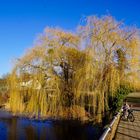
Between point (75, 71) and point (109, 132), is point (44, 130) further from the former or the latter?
point (109, 132)

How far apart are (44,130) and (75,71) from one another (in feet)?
21.5

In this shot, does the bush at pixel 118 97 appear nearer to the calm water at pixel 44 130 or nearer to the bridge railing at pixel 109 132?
the calm water at pixel 44 130

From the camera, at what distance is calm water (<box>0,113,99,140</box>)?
20.4 m

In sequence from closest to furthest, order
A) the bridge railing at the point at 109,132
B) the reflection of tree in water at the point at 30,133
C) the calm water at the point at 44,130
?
1. the bridge railing at the point at 109,132
2. the reflection of tree in water at the point at 30,133
3. the calm water at the point at 44,130

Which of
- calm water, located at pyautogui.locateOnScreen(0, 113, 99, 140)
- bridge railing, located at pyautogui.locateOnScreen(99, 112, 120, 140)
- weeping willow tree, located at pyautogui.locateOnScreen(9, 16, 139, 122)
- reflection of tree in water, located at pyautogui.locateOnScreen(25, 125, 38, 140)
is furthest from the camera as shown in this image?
weeping willow tree, located at pyautogui.locateOnScreen(9, 16, 139, 122)

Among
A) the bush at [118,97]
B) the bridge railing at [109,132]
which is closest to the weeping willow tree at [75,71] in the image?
the bush at [118,97]

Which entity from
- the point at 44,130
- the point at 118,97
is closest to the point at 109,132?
the point at 44,130

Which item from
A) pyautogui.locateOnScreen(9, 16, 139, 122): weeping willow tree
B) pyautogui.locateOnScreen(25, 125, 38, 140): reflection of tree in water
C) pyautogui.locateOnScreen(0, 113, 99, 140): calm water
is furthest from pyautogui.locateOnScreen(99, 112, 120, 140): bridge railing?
pyautogui.locateOnScreen(9, 16, 139, 122): weeping willow tree

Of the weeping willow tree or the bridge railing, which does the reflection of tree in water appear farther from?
the bridge railing

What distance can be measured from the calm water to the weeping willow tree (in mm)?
1164

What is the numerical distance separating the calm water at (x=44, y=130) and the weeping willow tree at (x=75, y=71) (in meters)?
1.16

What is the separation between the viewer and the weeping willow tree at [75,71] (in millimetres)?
24953

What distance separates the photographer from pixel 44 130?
22.5 m

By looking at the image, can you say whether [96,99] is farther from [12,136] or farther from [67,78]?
[12,136]
